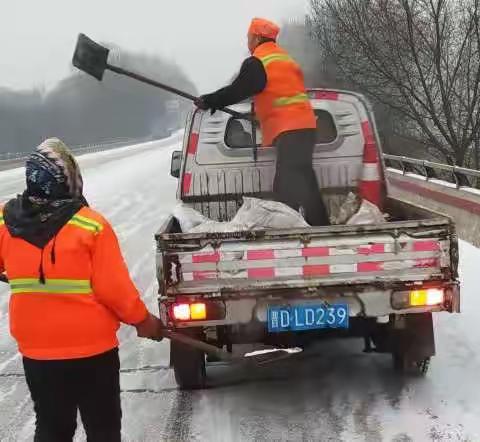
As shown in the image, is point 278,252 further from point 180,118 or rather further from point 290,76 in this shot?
point 180,118

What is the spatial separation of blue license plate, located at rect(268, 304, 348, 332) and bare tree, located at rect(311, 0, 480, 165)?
48.9 feet

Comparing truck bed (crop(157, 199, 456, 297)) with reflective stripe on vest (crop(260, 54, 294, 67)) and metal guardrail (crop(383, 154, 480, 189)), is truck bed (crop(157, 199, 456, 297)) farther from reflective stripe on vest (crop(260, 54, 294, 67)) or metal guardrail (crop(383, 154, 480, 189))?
metal guardrail (crop(383, 154, 480, 189))

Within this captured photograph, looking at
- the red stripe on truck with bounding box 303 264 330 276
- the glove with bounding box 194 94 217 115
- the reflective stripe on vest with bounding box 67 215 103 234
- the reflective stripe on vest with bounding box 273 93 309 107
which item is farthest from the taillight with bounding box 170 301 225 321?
the reflective stripe on vest with bounding box 273 93 309 107

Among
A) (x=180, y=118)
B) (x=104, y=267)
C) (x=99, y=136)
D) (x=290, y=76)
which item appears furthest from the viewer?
(x=180, y=118)

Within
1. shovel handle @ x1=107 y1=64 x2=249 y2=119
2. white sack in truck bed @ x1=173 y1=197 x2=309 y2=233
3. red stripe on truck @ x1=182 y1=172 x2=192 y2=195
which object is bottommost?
white sack in truck bed @ x1=173 y1=197 x2=309 y2=233

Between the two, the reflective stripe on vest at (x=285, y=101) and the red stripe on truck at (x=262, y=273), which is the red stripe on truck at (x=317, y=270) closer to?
the red stripe on truck at (x=262, y=273)

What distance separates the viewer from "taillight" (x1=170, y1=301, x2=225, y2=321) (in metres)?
4.04

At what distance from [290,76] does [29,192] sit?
10.0 feet

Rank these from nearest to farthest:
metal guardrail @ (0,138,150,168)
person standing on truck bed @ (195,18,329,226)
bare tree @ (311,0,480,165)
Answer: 1. person standing on truck bed @ (195,18,329,226)
2. bare tree @ (311,0,480,165)
3. metal guardrail @ (0,138,150,168)

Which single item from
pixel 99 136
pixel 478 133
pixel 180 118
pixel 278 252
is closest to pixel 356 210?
pixel 278 252

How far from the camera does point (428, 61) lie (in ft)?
61.6

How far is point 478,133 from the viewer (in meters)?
18.0

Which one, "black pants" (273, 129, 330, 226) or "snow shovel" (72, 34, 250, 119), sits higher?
"snow shovel" (72, 34, 250, 119)

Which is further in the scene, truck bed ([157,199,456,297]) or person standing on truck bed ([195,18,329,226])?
person standing on truck bed ([195,18,329,226])
